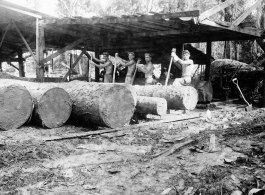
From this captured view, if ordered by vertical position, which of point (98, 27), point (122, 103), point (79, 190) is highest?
point (98, 27)

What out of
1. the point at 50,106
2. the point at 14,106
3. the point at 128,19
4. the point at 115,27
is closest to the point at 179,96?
the point at 128,19

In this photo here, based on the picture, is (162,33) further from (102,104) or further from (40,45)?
(102,104)

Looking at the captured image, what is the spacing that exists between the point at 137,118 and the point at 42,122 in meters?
2.83

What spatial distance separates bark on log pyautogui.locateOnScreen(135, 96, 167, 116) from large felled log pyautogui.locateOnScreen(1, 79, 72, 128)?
2.14 metres

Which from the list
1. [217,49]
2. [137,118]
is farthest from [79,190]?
[217,49]

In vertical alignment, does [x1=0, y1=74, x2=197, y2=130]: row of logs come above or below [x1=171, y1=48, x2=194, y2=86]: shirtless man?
below

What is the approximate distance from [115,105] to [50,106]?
4.81 ft

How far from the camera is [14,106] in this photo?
18.9 feet

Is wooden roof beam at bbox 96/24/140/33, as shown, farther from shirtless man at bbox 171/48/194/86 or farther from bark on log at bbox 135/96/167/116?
bark on log at bbox 135/96/167/116

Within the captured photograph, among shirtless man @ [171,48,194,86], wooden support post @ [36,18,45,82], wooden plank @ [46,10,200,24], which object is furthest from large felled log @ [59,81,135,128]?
wooden support post @ [36,18,45,82]

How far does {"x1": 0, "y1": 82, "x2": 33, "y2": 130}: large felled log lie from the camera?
221 inches

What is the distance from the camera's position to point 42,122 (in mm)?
6070

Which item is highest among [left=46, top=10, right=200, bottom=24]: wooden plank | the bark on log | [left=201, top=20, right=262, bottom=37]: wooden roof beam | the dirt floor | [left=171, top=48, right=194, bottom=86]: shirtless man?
[left=46, top=10, right=200, bottom=24]: wooden plank

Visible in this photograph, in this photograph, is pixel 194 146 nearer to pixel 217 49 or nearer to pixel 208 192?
pixel 208 192
